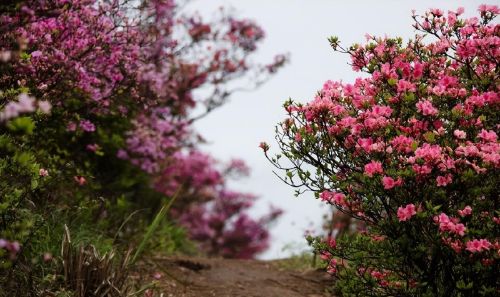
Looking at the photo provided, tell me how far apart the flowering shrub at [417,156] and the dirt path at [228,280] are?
7.59 ft

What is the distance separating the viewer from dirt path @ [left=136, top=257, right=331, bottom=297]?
6445mm

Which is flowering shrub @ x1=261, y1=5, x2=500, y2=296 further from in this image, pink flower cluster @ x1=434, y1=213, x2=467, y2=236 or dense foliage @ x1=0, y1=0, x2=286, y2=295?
dense foliage @ x1=0, y1=0, x2=286, y2=295

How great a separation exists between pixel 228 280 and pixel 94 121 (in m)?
3.15

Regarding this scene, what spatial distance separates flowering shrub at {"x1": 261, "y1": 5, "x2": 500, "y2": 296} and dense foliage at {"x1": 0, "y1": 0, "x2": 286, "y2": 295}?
2097 mm

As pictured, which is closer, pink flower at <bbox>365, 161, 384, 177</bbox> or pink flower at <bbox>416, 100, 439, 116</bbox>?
pink flower at <bbox>365, 161, 384, 177</bbox>

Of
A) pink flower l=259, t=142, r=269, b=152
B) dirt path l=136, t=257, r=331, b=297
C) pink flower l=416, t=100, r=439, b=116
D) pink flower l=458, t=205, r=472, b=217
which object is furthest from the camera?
dirt path l=136, t=257, r=331, b=297

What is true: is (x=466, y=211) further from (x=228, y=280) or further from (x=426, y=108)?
(x=228, y=280)

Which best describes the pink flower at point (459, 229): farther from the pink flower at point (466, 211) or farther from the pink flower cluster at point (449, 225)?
the pink flower at point (466, 211)

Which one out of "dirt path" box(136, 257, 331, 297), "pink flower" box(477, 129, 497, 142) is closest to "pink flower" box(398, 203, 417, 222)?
"pink flower" box(477, 129, 497, 142)

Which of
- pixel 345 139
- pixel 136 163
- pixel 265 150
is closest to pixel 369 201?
pixel 345 139

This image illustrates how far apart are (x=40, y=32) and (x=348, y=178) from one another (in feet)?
10.3

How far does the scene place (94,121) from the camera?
7883mm

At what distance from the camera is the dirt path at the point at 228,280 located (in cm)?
645

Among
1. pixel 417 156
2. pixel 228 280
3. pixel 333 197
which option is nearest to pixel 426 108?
pixel 417 156
